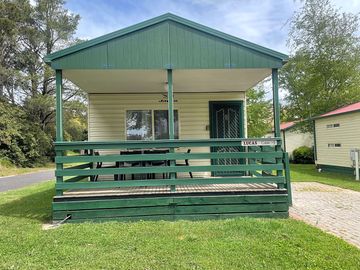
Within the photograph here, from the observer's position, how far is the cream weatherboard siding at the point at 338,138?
12.9 m

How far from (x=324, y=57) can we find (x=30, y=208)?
1916 centimetres

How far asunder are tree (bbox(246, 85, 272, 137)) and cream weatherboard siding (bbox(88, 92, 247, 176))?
1483 centimetres

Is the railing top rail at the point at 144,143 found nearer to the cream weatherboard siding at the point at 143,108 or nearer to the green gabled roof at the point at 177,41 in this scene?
the green gabled roof at the point at 177,41

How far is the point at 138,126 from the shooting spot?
8.51 metres

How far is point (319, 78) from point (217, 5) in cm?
1046

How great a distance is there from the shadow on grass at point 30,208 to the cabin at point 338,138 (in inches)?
473

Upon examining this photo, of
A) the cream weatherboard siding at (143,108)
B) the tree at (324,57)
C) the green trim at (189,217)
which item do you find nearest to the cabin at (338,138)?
the tree at (324,57)

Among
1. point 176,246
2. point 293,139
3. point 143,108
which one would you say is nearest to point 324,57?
point 293,139

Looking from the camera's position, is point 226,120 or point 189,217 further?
point 226,120

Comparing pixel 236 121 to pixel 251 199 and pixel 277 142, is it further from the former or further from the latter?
pixel 251 199

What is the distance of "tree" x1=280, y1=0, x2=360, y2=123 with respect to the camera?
18781 mm

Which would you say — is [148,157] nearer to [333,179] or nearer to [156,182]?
[156,182]

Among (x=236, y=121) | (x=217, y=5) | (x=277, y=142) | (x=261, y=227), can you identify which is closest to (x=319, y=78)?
(x=217, y=5)

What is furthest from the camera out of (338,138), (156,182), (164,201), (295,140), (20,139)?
(295,140)
